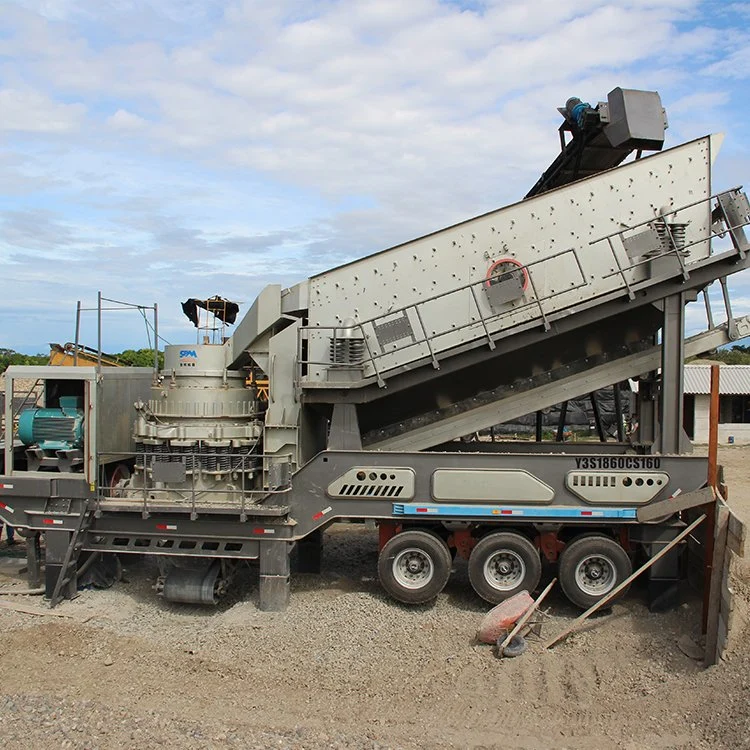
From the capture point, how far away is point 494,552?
30.3ft

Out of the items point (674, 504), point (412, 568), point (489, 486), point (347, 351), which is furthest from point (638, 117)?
point (412, 568)

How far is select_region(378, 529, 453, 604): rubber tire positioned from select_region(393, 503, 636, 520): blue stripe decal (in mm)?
328

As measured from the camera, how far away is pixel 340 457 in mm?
9484

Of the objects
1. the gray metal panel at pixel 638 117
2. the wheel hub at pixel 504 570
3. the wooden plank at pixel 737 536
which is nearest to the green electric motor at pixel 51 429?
the wheel hub at pixel 504 570

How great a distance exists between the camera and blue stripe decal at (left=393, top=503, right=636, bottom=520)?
909 centimetres

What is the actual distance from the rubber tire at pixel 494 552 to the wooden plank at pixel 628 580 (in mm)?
794

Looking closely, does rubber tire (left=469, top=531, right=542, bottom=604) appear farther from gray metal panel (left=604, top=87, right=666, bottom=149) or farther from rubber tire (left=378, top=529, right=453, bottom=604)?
gray metal panel (left=604, top=87, right=666, bottom=149)

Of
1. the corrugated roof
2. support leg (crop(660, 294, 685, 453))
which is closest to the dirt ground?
support leg (crop(660, 294, 685, 453))

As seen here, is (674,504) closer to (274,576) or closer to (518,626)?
(518,626)

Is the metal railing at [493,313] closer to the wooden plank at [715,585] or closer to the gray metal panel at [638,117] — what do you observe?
the gray metal panel at [638,117]

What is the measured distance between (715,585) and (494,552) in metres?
2.57

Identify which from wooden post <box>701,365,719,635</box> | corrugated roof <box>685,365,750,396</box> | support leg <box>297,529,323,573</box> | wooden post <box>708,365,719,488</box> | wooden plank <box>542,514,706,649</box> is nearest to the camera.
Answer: wooden post <box>701,365,719,635</box>

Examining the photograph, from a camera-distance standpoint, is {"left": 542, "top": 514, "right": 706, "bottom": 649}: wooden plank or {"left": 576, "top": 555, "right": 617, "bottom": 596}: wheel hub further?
{"left": 576, "top": 555, "right": 617, "bottom": 596}: wheel hub

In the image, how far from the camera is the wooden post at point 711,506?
8.16 m
